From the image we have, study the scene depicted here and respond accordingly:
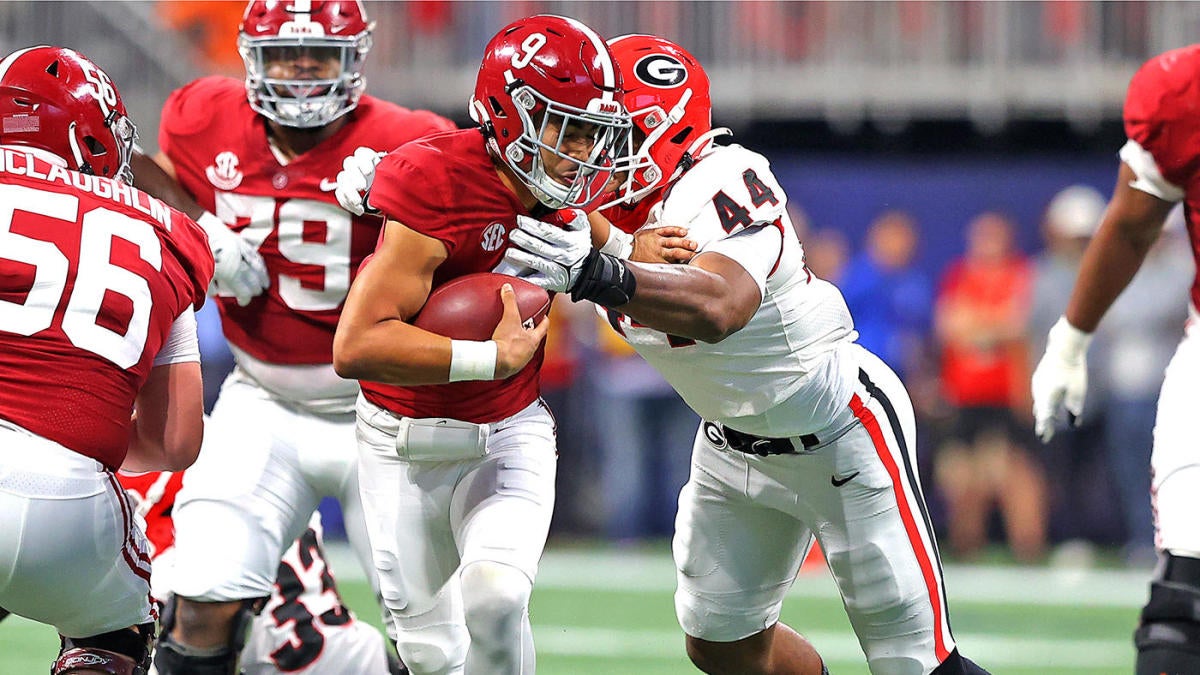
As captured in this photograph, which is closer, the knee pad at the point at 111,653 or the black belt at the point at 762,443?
the knee pad at the point at 111,653

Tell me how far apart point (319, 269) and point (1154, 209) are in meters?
2.15

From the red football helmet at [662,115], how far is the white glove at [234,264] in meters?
1.15

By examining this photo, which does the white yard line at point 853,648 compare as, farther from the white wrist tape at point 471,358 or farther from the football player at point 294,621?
the white wrist tape at point 471,358

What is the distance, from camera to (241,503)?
4.32 metres

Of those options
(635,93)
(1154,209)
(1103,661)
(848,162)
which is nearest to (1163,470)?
(1154,209)

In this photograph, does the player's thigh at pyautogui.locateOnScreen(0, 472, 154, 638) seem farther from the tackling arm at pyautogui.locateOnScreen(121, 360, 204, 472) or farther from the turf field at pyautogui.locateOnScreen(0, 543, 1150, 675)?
the turf field at pyautogui.locateOnScreen(0, 543, 1150, 675)

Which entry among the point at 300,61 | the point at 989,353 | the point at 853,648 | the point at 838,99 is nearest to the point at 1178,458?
the point at 300,61

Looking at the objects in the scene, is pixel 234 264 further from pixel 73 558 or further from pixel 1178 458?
pixel 1178 458

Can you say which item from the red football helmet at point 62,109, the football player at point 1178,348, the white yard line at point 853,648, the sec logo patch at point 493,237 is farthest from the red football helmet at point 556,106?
the white yard line at point 853,648

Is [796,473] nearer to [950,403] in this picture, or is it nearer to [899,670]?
[899,670]

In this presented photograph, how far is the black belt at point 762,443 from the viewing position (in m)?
3.85

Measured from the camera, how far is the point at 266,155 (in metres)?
4.53

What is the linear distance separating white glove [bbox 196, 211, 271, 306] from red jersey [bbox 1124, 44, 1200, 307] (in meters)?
2.26

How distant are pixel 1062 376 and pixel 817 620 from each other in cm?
297
